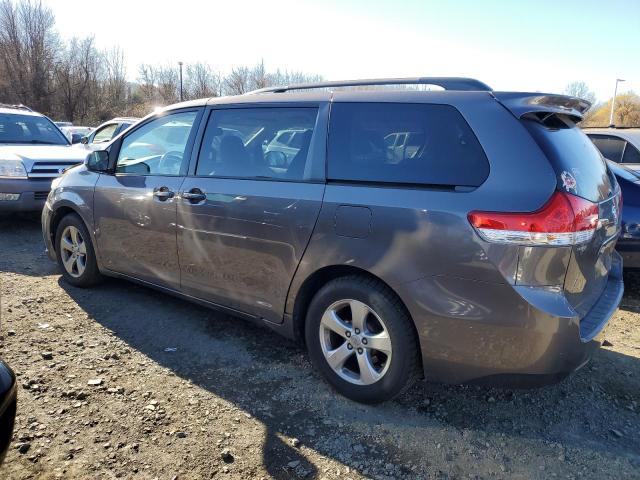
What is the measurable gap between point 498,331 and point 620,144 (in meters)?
6.09

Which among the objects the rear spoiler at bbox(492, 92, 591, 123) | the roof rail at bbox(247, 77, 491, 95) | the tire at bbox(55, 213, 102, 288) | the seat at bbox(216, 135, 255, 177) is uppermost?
the roof rail at bbox(247, 77, 491, 95)

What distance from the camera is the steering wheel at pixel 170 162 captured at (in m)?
3.84

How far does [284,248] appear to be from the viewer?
122 inches

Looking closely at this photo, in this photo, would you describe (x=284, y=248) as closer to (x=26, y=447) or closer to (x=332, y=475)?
(x=332, y=475)

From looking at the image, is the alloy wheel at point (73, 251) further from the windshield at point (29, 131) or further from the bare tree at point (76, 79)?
the bare tree at point (76, 79)

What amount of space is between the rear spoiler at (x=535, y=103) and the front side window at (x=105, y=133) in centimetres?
1107

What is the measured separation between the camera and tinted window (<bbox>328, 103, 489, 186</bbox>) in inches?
101

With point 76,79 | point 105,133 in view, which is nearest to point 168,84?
point 76,79

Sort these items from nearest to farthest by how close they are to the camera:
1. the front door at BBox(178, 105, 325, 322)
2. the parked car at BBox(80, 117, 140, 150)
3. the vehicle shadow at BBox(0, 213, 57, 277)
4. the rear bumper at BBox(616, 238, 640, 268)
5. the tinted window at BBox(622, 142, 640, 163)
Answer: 1. the front door at BBox(178, 105, 325, 322)
2. the rear bumper at BBox(616, 238, 640, 268)
3. the vehicle shadow at BBox(0, 213, 57, 277)
4. the tinted window at BBox(622, 142, 640, 163)
5. the parked car at BBox(80, 117, 140, 150)

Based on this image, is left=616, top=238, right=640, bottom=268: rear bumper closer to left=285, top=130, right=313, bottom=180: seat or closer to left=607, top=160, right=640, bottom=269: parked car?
left=607, top=160, right=640, bottom=269: parked car

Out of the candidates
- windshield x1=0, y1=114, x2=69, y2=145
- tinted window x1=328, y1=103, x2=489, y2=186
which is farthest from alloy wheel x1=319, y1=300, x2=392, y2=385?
windshield x1=0, y1=114, x2=69, y2=145

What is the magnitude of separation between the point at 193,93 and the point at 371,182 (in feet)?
167

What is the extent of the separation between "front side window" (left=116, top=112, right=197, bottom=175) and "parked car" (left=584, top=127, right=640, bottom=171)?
592cm

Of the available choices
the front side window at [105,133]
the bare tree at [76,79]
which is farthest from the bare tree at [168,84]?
the front side window at [105,133]
